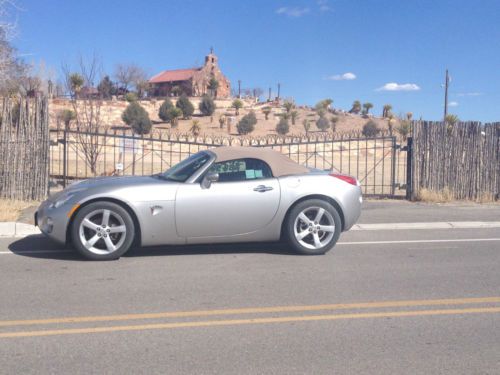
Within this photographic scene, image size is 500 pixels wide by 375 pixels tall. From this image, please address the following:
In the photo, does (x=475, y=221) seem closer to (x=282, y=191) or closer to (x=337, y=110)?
(x=282, y=191)

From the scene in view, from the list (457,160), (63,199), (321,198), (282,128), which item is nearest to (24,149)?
(63,199)

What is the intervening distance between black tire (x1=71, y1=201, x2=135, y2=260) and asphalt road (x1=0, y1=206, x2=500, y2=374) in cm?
15

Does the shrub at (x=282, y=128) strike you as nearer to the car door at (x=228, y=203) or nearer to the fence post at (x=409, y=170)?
the fence post at (x=409, y=170)

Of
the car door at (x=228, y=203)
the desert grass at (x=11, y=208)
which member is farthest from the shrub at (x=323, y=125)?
the car door at (x=228, y=203)

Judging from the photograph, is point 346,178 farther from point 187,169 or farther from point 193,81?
point 193,81

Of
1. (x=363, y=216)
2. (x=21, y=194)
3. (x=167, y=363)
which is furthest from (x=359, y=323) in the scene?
(x=21, y=194)

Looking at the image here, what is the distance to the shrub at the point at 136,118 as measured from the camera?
43.4 metres

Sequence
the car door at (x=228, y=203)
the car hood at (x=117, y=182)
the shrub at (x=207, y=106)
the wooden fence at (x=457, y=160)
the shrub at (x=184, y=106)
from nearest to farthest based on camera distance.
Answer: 1. the car door at (x=228, y=203)
2. the car hood at (x=117, y=182)
3. the wooden fence at (x=457, y=160)
4. the shrub at (x=184, y=106)
5. the shrub at (x=207, y=106)

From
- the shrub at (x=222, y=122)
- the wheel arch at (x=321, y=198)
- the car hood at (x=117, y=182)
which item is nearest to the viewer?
the car hood at (x=117, y=182)

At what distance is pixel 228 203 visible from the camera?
8.05m

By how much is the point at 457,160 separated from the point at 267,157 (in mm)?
7609

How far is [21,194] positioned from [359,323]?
950 cm

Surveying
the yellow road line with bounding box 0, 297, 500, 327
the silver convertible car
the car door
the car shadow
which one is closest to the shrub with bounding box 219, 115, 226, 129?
the car shadow

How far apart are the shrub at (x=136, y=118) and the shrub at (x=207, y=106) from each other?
446 inches
